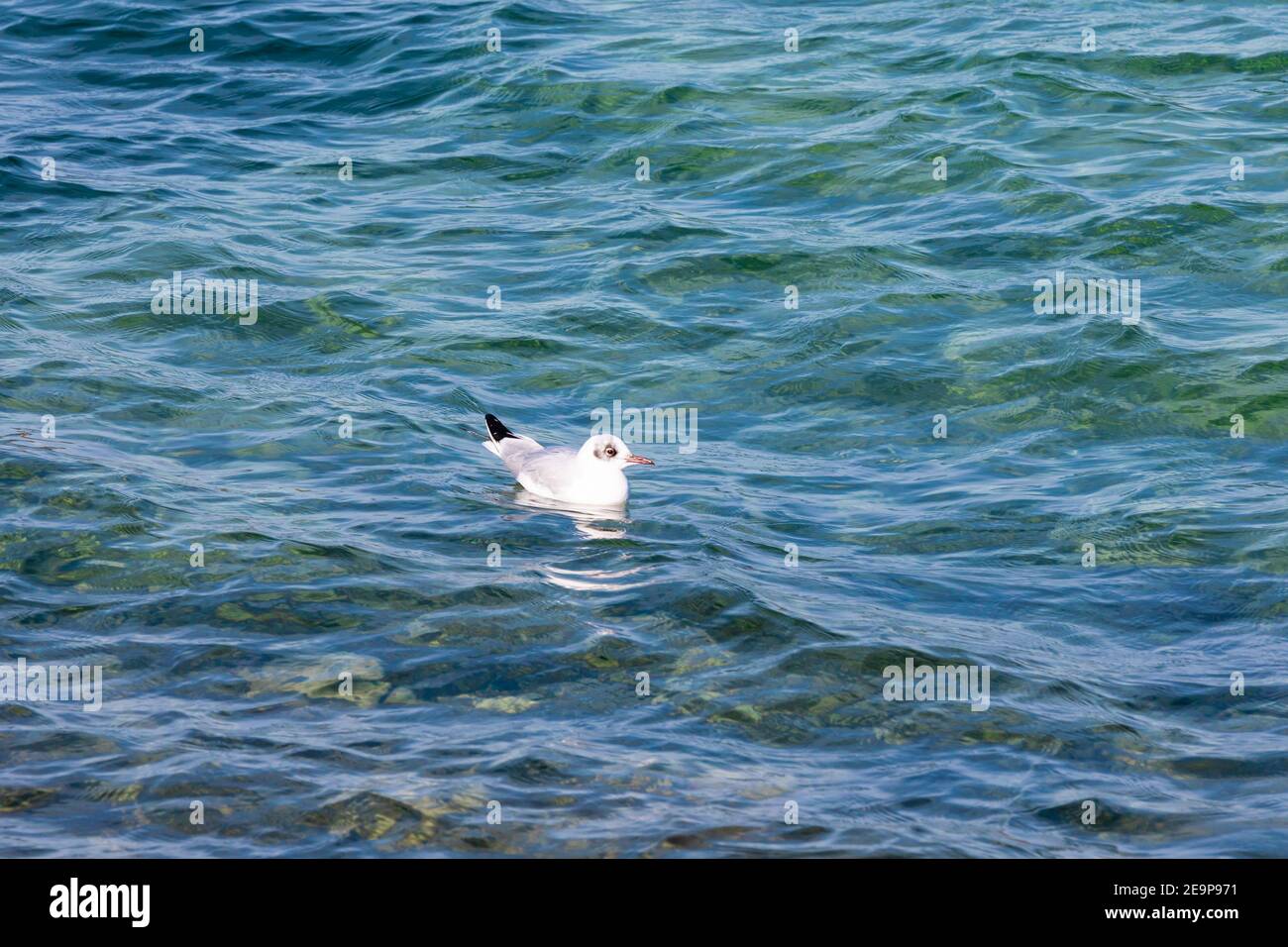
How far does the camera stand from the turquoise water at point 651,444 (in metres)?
7.09

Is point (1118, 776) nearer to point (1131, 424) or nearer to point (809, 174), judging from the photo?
point (1131, 424)

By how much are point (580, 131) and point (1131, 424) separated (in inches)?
307

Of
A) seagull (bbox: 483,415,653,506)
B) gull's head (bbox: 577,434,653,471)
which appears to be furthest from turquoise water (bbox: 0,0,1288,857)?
gull's head (bbox: 577,434,653,471)

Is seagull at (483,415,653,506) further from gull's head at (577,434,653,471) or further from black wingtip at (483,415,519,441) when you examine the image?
black wingtip at (483,415,519,441)

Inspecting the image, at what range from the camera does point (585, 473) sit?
1041cm

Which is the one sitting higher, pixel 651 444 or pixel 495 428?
pixel 495 428

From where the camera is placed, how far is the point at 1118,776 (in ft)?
A: 23.5

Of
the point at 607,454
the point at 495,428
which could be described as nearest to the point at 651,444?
the point at 495,428

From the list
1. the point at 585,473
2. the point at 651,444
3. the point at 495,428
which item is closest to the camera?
the point at 585,473

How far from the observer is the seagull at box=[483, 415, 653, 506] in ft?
34.1

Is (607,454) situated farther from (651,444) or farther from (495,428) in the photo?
(651,444)

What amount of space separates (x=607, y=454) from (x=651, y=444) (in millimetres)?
1356
